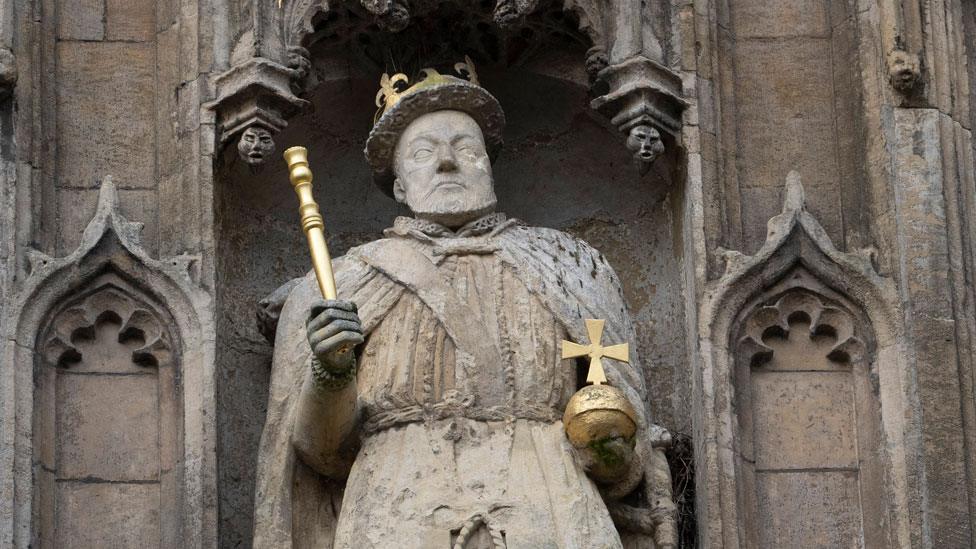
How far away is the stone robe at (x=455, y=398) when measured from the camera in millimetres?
10930

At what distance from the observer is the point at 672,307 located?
12.4 meters

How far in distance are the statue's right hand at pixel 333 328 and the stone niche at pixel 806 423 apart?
1.80 meters

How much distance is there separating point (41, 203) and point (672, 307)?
2.33 m

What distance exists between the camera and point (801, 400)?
12.0 metres

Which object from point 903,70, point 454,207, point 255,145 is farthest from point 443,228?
point 903,70

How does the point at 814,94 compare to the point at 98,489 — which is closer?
the point at 98,489

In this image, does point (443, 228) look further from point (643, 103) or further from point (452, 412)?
point (643, 103)

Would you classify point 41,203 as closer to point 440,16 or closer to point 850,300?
point 440,16

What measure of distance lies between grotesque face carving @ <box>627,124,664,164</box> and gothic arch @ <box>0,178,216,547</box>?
1.66 metres

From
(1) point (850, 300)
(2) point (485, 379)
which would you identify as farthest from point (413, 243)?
(1) point (850, 300)

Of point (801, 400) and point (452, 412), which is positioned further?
point (801, 400)

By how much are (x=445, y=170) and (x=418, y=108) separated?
277 mm

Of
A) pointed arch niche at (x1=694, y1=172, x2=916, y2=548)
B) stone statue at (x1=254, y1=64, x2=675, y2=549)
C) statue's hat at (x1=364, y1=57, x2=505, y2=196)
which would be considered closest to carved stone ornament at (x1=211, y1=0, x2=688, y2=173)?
statue's hat at (x1=364, y1=57, x2=505, y2=196)

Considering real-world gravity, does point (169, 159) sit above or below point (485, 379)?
above
